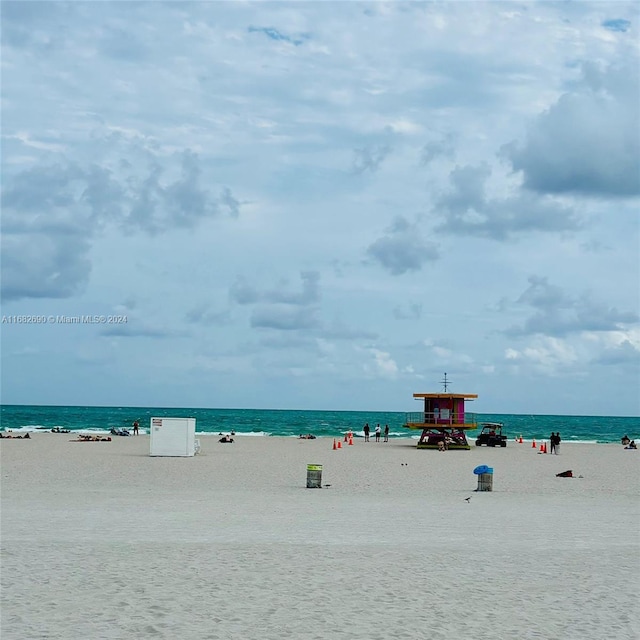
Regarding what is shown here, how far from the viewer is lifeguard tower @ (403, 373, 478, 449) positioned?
170 ft

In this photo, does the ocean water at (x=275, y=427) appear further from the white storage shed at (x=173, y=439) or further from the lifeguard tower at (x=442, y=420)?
the white storage shed at (x=173, y=439)

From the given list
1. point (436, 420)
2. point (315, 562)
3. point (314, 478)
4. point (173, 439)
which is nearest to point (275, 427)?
point (436, 420)

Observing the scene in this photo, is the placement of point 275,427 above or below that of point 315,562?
below

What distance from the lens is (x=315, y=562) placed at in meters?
11.6

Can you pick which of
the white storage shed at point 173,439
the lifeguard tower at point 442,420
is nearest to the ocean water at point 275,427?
the lifeguard tower at point 442,420

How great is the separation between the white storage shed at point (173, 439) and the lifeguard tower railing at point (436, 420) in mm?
18659

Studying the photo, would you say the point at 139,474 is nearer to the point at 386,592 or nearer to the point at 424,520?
the point at 424,520

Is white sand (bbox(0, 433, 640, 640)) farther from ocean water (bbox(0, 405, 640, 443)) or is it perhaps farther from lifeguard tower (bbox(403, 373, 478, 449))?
ocean water (bbox(0, 405, 640, 443))

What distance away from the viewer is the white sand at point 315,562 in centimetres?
847

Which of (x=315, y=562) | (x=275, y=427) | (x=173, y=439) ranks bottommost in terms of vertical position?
(x=275, y=427)

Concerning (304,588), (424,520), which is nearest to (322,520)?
(424,520)

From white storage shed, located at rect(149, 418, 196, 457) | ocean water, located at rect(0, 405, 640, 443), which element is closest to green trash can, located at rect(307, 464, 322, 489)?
white storage shed, located at rect(149, 418, 196, 457)

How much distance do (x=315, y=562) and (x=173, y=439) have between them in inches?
1025

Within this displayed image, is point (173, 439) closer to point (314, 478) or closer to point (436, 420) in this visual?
point (314, 478)
